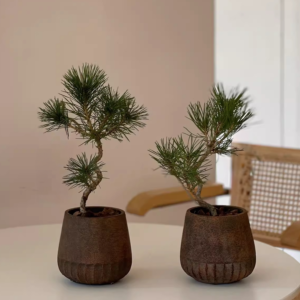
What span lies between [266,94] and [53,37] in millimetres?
1651

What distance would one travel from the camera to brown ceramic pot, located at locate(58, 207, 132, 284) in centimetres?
89

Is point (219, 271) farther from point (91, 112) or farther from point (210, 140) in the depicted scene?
point (91, 112)

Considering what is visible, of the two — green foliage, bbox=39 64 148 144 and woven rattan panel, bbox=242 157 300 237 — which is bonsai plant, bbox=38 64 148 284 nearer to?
green foliage, bbox=39 64 148 144

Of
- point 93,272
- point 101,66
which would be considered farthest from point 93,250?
point 101,66

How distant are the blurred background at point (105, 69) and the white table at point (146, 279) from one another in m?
0.51

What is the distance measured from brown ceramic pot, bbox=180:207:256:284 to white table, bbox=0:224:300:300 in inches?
1.1

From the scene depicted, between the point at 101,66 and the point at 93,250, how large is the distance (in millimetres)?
1070

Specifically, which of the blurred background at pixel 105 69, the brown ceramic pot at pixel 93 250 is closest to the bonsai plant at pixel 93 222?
the brown ceramic pot at pixel 93 250

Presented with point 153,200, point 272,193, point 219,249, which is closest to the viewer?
point 219,249

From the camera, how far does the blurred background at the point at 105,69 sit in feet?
5.47

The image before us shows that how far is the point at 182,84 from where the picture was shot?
6.89ft

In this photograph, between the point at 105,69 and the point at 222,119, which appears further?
the point at 105,69

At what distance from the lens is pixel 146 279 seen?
3.14 feet

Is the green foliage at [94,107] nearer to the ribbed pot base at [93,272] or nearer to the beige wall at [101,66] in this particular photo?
the ribbed pot base at [93,272]
